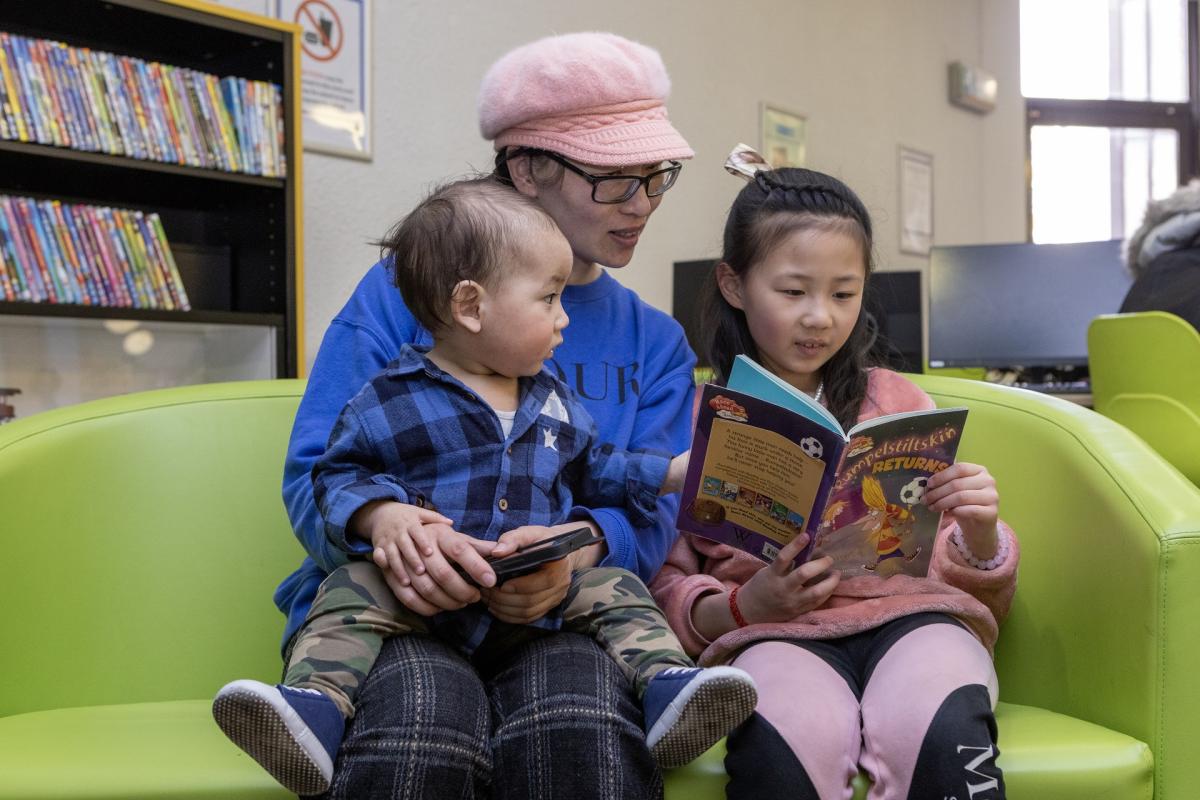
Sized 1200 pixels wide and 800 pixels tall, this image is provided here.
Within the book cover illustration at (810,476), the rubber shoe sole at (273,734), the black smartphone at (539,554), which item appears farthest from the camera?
the book cover illustration at (810,476)

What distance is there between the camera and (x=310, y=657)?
1.09 m

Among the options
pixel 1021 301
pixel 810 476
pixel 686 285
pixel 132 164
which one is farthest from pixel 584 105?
pixel 1021 301

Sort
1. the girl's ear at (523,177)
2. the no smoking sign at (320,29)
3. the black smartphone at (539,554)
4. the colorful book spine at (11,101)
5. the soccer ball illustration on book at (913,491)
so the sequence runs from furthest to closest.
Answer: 1. the no smoking sign at (320,29)
2. the colorful book spine at (11,101)
3. the girl's ear at (523,177)
4. the soccer ball illustration on book at (913,491)
5. the black smartphone at (539,554)

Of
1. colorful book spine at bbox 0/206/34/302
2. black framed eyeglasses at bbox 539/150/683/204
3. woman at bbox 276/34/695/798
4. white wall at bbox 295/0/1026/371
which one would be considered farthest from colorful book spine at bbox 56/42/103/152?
black framed eyeglasses at bbox 539/150/683/204

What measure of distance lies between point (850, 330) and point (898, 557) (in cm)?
34

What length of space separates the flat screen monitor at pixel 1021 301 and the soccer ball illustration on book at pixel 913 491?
288 cm

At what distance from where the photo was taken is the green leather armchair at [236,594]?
1151 mm

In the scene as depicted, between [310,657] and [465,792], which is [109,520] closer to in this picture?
[310,657]

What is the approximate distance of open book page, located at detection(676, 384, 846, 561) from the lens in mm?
1154

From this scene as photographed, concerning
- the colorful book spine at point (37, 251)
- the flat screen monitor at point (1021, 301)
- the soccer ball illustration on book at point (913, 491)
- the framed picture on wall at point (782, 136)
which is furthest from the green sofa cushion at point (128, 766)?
the framed picture on wall at point (782, 136)

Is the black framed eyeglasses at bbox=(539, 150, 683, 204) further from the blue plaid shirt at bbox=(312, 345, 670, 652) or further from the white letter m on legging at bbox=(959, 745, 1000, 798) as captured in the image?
the white letter m on legging at bbox=(959, 745, 1000, 798)

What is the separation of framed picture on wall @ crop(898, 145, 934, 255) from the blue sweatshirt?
160 inches

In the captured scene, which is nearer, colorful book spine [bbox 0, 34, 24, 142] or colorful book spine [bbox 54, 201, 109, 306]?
colorful book spine [bbox 0, 34, 24, 142]

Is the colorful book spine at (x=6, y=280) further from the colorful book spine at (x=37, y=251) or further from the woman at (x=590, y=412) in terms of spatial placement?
the woman at (x=590, y=412)
